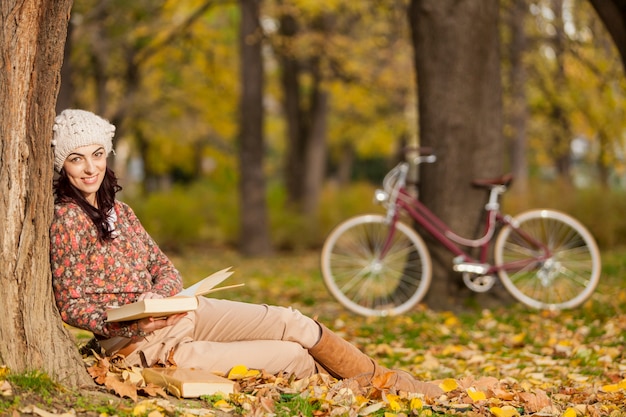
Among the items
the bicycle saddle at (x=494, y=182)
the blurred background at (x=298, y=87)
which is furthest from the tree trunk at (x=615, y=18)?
the blurred background at (x=298, y=87)

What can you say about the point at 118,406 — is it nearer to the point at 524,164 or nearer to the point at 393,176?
the point at 393,176

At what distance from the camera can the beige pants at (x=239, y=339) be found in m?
4.12

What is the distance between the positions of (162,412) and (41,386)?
481 mm

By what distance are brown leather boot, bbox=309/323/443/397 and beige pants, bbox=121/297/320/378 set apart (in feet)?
0.16

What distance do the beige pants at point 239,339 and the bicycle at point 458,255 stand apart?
11.3ft

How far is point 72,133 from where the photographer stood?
4.10 metres

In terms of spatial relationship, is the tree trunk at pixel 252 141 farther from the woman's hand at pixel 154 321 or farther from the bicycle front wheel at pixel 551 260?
the woman's hand at pixel 154 321

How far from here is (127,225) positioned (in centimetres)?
423

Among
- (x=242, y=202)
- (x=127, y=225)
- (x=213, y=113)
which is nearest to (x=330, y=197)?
(x=242, y=202)

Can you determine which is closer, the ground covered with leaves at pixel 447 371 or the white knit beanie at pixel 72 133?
the ground covered with leaves at pixel 447 371

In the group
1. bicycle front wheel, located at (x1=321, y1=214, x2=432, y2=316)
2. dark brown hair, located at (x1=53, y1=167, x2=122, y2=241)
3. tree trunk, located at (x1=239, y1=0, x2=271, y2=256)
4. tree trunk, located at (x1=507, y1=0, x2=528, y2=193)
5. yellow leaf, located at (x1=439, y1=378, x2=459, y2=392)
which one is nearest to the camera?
dark brown hair, located at (x1=53, y1=167, x2=122, y2=241)

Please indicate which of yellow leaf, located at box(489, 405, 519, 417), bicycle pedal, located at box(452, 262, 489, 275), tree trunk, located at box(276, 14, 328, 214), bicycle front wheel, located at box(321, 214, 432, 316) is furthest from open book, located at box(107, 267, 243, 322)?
tree trunk, located at box(276, 14, 328, 214)

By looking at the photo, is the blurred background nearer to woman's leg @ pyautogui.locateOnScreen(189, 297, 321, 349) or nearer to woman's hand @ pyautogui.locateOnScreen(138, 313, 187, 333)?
woman's leg @ pyautogui.locateOnScreen(189, 297, 321, 349)

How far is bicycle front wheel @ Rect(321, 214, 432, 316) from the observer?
777 cm
